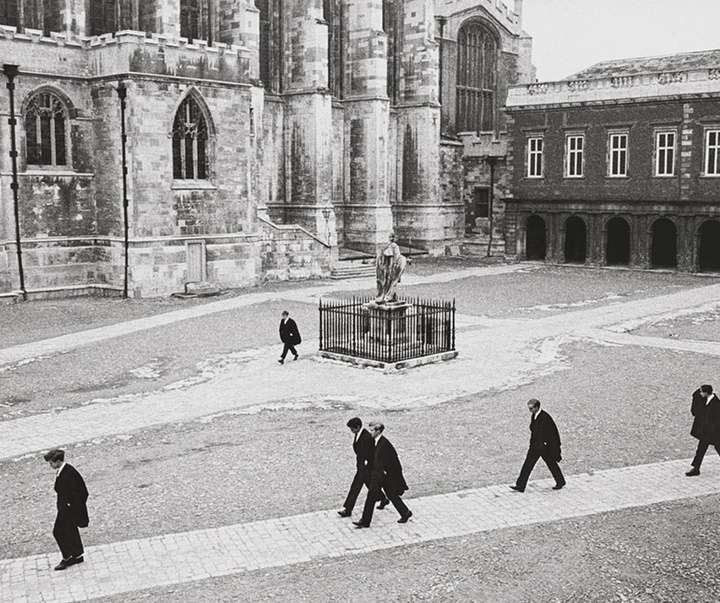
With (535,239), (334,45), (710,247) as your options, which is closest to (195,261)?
(334,45)

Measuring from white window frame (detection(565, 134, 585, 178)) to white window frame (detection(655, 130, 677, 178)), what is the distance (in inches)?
140

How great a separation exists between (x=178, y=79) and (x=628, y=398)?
21.2 m

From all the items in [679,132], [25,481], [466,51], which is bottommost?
[25,481]

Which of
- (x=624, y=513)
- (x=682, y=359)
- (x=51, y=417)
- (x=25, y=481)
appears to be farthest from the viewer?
(x=682, y=359)

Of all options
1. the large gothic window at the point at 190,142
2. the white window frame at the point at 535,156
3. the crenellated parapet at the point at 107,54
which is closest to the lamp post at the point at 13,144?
the crenellated parapet at the point at 107,54

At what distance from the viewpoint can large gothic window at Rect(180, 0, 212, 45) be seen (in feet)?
127

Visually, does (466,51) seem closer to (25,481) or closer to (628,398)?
(628,398)

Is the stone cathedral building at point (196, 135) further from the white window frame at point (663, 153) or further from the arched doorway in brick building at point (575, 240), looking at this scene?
the white window frame at point (663, 153)

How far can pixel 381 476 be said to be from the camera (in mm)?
10984

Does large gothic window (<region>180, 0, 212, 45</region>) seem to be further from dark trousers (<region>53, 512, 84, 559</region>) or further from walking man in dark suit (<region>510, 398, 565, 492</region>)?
dark trousers (<region>53, 512, 84, 559</region>)

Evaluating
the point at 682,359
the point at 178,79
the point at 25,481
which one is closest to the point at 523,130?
the point at 178,79

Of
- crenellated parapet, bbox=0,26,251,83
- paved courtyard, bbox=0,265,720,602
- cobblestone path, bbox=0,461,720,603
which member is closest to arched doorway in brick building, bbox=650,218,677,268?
paved courtyard, bbox=0,265,720,602

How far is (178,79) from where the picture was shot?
32500mm

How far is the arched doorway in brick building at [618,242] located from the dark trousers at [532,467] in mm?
33455
